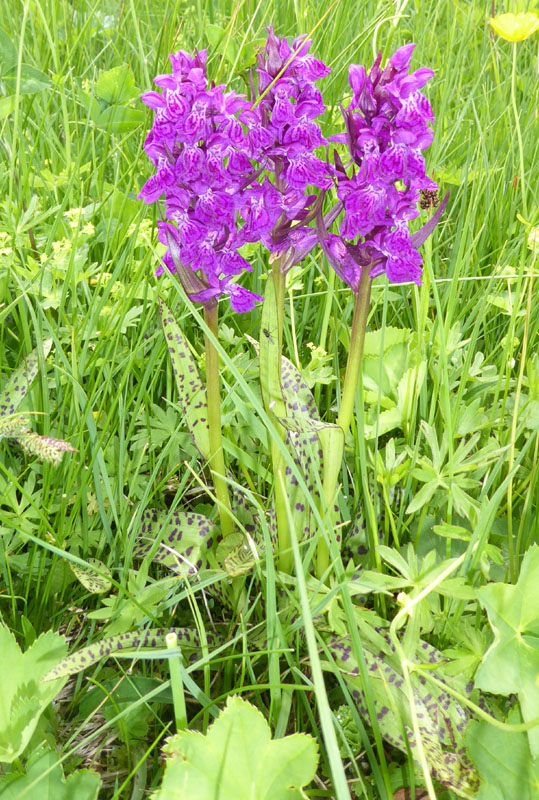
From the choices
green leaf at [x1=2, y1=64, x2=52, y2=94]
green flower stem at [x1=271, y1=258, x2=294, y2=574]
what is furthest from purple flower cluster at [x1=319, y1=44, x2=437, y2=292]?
green leaf at [x1=2, y1=64, x2=52, y2=94]

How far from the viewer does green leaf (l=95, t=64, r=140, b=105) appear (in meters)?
2.43

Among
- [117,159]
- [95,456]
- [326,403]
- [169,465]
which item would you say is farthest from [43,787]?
[117,159]

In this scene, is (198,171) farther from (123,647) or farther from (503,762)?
(503,762)

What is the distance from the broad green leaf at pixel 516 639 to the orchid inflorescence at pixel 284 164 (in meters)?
0.65

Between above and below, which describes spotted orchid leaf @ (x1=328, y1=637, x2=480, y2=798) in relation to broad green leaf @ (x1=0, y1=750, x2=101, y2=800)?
above

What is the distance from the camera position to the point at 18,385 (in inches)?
67.8

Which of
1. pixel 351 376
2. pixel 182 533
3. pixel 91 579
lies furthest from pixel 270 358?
pixel 91 579

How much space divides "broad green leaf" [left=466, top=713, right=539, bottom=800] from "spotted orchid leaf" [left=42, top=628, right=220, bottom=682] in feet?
1.88

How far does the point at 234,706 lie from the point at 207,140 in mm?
1051

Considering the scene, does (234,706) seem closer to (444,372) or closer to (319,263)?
(444,372)

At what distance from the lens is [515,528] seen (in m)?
1.70

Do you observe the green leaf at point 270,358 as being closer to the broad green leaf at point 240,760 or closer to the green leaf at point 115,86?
the broad green leaf at point 240,760

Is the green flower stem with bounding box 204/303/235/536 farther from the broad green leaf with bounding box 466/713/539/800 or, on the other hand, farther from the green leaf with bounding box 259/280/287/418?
the broad green leaf with bounding box 466/713/539/800

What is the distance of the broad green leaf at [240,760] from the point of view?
39.1 inches
